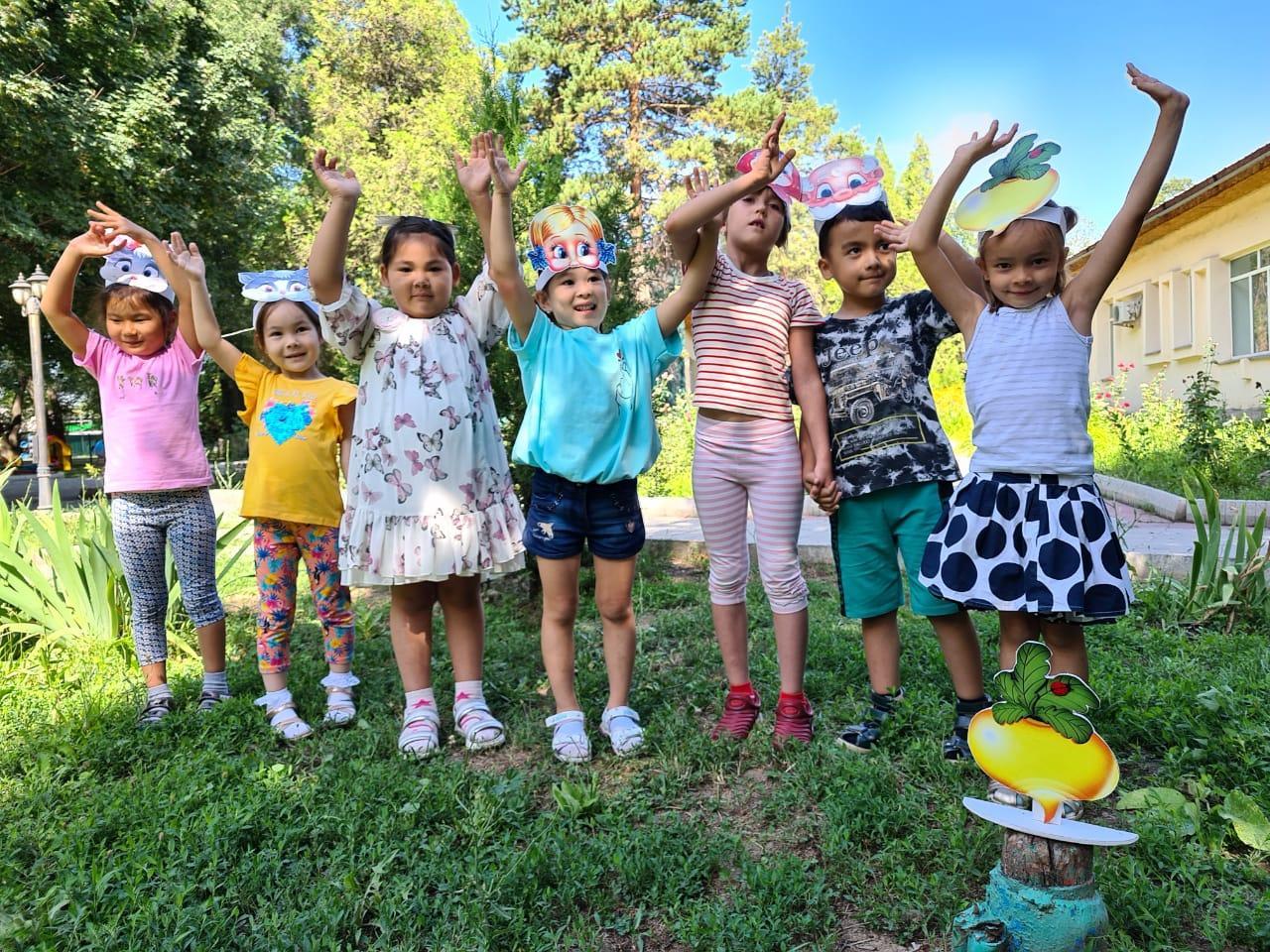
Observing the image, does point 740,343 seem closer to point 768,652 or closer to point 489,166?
point 489,166

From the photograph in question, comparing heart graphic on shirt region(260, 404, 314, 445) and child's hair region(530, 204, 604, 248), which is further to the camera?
heart graphic on shirt region(260, 404, 314, 445)

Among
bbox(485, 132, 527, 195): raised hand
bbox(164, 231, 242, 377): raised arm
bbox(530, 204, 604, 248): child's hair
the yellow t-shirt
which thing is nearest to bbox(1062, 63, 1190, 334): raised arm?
bbox(530, 204, 604, 248): child's hair

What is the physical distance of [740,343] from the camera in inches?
107

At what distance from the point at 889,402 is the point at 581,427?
39.1 inches

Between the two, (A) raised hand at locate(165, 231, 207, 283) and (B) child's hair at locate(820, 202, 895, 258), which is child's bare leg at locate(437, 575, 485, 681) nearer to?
(A) raised hand at locate(165, 231, 207, 283)

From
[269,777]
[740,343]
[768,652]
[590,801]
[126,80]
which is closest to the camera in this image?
[590,801]

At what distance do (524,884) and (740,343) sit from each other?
1735 millimetres

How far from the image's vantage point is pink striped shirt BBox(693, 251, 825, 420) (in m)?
2.69

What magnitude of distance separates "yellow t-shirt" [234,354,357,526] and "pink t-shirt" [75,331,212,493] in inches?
9.1

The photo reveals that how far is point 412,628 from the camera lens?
2.92m

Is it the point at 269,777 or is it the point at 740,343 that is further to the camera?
the point at 740,343


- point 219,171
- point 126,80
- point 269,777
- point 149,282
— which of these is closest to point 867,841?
point 269,777

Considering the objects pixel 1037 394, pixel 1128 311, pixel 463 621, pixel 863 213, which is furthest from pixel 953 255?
pixel 1128 311

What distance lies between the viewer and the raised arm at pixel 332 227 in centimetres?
253
